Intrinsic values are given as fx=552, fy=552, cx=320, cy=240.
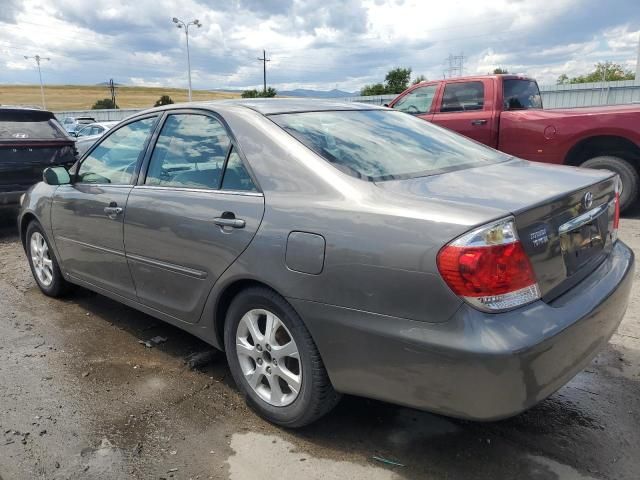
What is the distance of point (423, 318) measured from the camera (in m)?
2.08

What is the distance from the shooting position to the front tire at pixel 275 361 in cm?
250

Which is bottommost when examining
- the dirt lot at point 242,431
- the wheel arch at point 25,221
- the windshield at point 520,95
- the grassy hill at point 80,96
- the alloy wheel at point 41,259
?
the grassy hill at point 80,96

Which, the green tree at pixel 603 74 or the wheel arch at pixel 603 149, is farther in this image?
the green tree at pixel 603 74

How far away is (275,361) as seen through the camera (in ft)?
8.81

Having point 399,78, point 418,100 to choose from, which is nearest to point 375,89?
point 399,78

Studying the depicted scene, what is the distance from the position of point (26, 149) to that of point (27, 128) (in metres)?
0.36

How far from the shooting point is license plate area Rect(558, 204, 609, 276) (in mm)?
2330

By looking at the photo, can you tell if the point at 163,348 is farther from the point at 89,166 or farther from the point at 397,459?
the point at 397,459

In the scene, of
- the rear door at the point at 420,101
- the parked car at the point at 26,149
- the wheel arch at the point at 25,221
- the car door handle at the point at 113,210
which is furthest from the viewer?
the rear door at the point at 420,101

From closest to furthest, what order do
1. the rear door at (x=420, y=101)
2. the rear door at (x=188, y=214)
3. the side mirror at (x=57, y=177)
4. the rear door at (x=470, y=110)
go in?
1. the rear door at (x=188, y=214)
2. the side mirror at (x=57, y=177)
3. the rear door at (x=470, y=110)
4. the rear door at (x=420, y=101)

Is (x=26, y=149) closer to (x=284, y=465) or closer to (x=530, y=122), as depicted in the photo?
(x=284, y=465)

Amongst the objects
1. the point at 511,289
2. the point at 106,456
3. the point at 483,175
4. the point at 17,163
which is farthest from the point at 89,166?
the point at 17,163

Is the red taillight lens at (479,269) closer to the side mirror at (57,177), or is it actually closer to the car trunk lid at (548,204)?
the car trunk lid at (548,204)

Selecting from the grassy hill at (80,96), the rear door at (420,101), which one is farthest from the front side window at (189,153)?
the grassy hill at (80,96)
